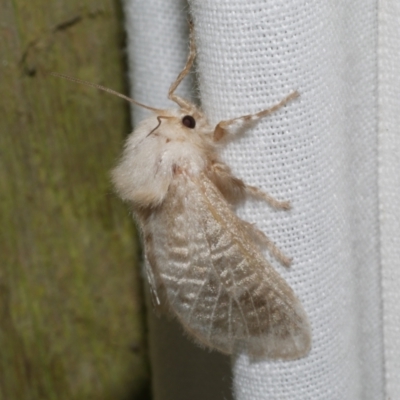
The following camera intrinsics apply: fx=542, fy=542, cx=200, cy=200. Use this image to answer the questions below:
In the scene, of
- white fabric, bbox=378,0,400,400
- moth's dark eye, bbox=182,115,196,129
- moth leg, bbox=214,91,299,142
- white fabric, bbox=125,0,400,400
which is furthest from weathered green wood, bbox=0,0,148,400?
white fabric, bbox=378,0,400,400

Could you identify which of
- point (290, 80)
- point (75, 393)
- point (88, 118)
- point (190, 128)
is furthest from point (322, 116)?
point (75, 393)

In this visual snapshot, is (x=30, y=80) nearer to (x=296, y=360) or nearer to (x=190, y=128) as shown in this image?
(x=190, y=128)

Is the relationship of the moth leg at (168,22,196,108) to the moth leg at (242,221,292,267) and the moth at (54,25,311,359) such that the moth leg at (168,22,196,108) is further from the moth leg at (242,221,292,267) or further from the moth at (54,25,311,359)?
the moth leg at (242,221,292,267)

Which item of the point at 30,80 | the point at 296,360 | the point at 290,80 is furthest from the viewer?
the point at 30,80

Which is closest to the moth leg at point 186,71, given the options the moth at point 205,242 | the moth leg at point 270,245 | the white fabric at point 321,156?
the moth at point 205,242

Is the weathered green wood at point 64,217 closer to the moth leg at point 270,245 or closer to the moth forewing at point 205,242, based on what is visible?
the moth forewing at point 205,242

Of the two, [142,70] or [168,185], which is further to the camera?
[142,70]
